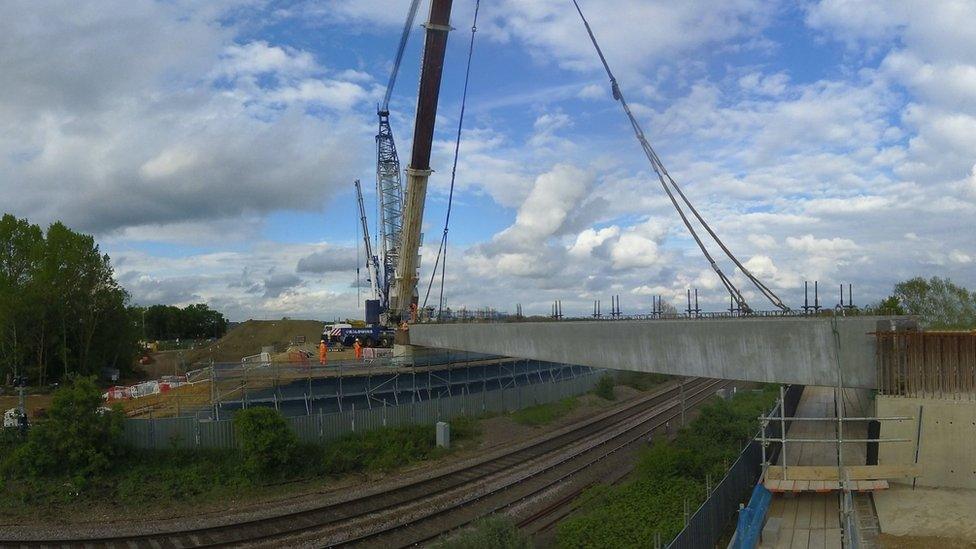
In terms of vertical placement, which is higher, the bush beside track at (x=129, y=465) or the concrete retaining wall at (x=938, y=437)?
the concrete retaining wall at (x=938, y=437)

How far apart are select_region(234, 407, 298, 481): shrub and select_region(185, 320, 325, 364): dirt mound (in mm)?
44544

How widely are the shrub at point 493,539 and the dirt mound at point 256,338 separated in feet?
183

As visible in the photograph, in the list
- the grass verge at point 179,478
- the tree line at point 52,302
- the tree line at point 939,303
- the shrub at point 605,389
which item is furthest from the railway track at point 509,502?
the tree line at point 52,302

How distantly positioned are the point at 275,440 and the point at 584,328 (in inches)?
480

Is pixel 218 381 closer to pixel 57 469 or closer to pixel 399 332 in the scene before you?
pixel 57 469

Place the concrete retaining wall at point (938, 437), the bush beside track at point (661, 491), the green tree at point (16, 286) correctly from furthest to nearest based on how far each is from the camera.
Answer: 1. the green tree at point (16, 286)
2. the bush beside track at point (661, 491)
3. the concrete retaining wall at point (938, 437)

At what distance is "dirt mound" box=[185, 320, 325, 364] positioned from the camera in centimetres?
7106

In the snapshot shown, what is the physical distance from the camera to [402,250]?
130 feet

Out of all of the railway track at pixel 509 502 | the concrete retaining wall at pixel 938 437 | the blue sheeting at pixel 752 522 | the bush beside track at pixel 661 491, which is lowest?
the railway track at pixel 509 502

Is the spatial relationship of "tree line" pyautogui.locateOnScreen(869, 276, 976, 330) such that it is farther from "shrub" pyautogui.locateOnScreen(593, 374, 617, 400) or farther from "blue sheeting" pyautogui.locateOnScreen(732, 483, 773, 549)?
"blue sheeting" pyautogui.locateOnScreen(732, 483, 773, 549)

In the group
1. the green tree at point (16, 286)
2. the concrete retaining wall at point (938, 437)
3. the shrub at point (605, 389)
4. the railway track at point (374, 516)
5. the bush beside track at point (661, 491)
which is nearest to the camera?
the concrete retaining wall at point (938, 437)

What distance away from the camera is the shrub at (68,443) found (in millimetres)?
23875

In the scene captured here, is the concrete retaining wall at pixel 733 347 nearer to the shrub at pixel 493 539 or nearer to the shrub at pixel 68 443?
the shrub at pixel 493 539

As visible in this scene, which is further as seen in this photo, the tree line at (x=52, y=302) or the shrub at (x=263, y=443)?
the tree line at (x=52, y=302)
